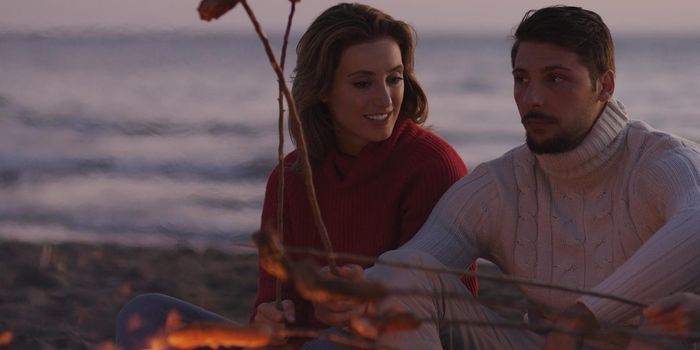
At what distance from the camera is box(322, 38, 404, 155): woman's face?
454 centimetres

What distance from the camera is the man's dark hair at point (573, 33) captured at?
13.3ft

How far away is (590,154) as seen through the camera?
394 centimetres

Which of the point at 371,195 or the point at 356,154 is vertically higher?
the point at 356,154

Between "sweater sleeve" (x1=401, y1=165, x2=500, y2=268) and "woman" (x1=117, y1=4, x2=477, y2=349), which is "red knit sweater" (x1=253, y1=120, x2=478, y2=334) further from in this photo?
"sweater sleeve" (x1=401, y1=165, x2=500, y2=268)

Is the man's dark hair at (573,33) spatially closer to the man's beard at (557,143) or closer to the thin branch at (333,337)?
the man's beard at (557,143)

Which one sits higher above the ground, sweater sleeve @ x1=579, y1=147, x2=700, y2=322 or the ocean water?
sweater sleeve @ x1=579, y1=147, x2=700, y2=322

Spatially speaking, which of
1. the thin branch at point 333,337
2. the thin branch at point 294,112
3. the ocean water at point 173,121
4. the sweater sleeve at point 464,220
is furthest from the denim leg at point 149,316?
the thin branch at point 333,337

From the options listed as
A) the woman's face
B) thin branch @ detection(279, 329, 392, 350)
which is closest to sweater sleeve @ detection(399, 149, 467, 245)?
the woman's face

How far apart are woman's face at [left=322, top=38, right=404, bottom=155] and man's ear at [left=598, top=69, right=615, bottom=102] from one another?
2.51 ft

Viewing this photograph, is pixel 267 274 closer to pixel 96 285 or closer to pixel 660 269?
pixel 660 269

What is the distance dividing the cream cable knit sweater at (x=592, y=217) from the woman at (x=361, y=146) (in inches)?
12.6

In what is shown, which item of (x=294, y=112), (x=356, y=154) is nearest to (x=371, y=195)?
(x=356, y=154)

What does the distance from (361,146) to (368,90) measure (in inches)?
9.2

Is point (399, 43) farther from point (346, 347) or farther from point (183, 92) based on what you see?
point (183, 92)
